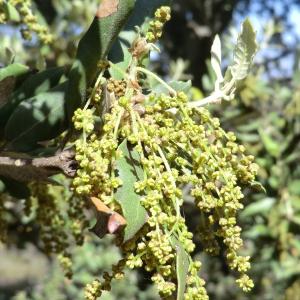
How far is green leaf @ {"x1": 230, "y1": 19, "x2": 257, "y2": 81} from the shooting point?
108cm

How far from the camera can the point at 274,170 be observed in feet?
9.08

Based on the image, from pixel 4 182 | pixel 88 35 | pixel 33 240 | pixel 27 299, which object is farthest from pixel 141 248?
pixel 27 299

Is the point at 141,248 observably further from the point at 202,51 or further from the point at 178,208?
the point at 202,51

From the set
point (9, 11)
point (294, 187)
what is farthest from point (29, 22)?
point (294, 187)

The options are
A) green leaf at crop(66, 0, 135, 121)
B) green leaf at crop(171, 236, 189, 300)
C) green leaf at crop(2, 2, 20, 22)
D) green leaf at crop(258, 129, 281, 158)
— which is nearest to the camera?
green leaf at crop(171, 236, 189, 300)

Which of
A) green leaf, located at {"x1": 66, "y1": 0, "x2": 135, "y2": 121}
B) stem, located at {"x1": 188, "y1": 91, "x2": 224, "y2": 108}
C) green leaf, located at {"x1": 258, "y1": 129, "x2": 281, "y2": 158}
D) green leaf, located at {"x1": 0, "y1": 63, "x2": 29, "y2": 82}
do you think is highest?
green leaf, located at {"x1": 66, "y1": 0, "x2": 135, "y2": 121}

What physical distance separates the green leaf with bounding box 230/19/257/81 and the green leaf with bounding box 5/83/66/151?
0.29 metres

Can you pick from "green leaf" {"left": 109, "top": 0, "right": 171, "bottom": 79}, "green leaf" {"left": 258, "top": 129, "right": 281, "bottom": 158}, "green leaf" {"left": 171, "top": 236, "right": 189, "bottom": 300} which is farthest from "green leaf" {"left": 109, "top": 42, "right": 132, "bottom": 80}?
"green leaf" {"left": 258, "top": 129, "right": 281, "bottom": 158}

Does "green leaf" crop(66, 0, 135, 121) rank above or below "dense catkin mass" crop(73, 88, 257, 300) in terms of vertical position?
above

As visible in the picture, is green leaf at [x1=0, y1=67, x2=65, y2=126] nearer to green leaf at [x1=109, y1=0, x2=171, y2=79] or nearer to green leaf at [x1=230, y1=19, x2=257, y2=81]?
green leaf at [x1=109, y1=0, x2=171, y2=79]

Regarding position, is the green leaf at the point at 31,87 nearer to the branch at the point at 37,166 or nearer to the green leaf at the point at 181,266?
the branch at the point at 37,166

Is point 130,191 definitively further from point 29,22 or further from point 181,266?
point 29,22

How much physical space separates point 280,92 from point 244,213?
0.78m

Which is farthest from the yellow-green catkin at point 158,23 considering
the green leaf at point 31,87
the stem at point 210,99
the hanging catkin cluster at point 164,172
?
the green leaf at point 31,87
